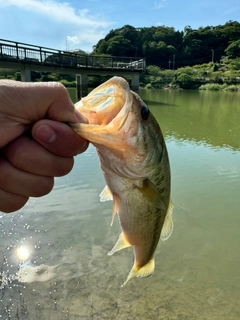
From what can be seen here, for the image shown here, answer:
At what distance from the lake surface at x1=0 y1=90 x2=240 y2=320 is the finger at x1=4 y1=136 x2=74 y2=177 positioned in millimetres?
2942

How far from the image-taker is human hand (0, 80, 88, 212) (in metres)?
1.30

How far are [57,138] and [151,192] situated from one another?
68 cm

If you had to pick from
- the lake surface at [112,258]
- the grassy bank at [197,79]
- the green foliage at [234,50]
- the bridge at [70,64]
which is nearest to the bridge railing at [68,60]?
the bridge at [70,64]

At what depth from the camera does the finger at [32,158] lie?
141cm

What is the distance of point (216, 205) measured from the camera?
22.5ft

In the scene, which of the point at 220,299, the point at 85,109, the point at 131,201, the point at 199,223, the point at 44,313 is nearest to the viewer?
the point at 85,109

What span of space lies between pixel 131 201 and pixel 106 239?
3826mm

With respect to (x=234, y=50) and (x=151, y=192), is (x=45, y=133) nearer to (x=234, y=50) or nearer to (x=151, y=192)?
(x=151, y=192)

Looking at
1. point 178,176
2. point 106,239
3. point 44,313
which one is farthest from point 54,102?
point 178,176

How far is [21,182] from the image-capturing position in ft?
4.93

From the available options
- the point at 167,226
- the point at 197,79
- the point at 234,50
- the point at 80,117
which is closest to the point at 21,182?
the point at 80,117

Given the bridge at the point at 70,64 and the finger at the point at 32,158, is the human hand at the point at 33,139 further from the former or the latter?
the bridge at the point at 70,64

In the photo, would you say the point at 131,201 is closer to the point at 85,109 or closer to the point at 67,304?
the point at 85,109

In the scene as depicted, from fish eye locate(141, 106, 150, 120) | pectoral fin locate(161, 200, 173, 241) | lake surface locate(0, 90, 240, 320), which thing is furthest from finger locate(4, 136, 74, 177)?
lake surface locate(0, 90, 240, 320)
